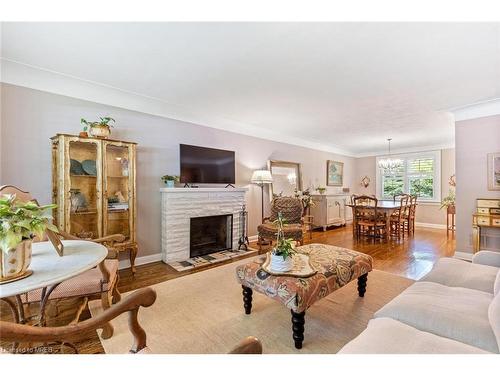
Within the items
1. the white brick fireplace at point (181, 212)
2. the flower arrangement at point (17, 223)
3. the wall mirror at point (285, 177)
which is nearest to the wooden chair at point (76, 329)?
the flower arrangement at point (17, 223)

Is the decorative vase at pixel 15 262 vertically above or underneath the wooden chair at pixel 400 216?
above

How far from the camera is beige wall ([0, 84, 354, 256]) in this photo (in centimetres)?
256

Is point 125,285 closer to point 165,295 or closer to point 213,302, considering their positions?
point 165,295

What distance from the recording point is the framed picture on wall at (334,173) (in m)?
7.07

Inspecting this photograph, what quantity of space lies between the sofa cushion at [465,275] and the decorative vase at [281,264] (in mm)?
1086

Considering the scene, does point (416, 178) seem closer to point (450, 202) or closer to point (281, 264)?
point (450, 202)

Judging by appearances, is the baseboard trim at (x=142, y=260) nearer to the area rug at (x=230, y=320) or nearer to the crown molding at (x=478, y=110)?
the area rug at (x=230, y=320)

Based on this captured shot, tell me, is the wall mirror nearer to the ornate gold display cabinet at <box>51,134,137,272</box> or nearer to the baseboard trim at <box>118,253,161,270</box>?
the baseboard trim at <box>118,253,161,270</box>

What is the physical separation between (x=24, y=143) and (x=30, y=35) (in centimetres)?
121

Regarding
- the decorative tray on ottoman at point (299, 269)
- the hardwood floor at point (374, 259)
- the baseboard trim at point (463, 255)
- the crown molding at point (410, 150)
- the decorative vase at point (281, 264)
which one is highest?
the crown molding at point (410, 150)

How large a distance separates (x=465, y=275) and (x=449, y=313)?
0.77 metres

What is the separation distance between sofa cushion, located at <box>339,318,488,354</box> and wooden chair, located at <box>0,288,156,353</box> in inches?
37.2

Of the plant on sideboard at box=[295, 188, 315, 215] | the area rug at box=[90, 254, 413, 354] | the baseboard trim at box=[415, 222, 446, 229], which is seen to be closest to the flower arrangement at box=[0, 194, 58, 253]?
the area rug at box=[90, 254, 413, 354]
